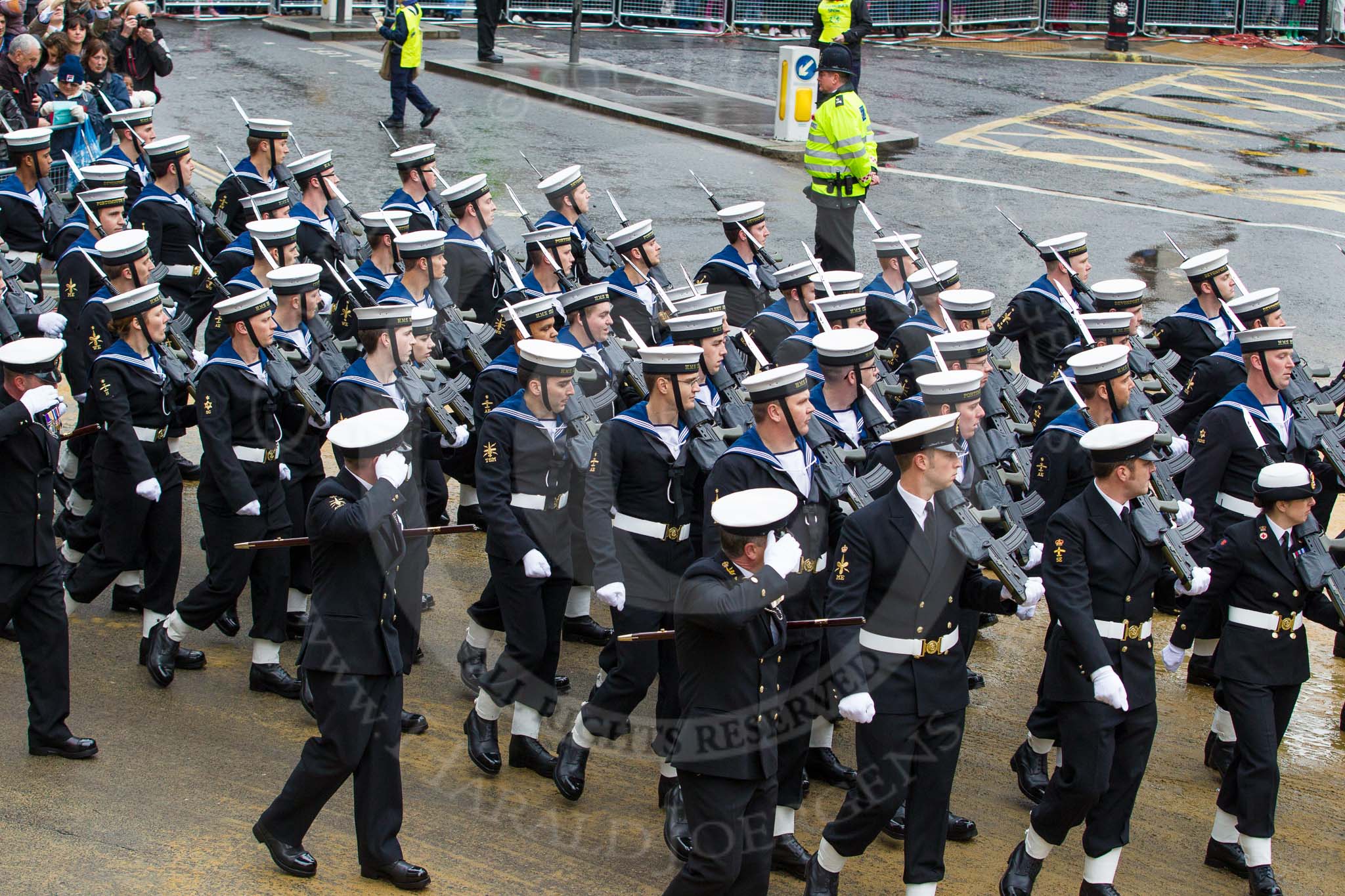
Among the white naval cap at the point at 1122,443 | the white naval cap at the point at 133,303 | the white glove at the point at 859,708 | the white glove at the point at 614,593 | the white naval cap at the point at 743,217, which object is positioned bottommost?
the white glove at the point at 859,708

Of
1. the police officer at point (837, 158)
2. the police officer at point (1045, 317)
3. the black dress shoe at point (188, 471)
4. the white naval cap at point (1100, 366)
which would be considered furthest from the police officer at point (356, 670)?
the police officer at point (837, 158)

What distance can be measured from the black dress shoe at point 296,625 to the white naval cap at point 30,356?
6.05ft

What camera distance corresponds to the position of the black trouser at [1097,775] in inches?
231

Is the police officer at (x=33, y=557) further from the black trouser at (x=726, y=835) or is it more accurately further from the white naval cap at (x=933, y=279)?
the white naval cap at (x=933, y=279)

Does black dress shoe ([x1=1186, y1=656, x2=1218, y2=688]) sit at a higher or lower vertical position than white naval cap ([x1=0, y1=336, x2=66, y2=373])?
lower

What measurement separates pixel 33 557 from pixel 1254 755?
5.08 m

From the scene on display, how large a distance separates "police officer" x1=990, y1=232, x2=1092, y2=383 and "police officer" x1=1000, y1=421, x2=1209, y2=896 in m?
3.44

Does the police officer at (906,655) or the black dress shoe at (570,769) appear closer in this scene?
the police officer at (906,655)

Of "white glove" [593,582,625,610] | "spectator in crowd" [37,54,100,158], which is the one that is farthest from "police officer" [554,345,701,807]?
"spectator in crowd" [37,54,100,158]

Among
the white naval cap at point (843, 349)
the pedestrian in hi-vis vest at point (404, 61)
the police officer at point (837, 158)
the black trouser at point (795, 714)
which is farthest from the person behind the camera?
the pedestrian in hi-vis vest at point (404, 61)

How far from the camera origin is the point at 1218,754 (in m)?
7.06

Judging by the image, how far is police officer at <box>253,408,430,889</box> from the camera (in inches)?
228

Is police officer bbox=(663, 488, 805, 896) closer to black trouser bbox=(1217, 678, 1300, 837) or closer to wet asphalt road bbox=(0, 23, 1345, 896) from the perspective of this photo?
wet asphalt road bbox=(0, 23, 1345, 896)

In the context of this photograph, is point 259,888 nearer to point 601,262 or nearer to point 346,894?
point 346,894
